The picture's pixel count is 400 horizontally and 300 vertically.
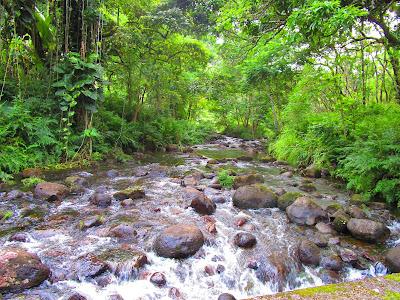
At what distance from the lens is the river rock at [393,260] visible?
14.5 feet

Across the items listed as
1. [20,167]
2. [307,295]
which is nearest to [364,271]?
[307,295]

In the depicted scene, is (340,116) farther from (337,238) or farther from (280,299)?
(280,299)

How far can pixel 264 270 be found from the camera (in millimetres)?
4438

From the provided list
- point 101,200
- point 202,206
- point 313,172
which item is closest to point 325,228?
point 202,206

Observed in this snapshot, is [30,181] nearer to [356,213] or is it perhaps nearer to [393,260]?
[356,213]

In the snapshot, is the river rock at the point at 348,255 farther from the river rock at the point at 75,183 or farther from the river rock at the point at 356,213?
the river rock at the point at 75,183

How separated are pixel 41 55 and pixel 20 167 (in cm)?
473

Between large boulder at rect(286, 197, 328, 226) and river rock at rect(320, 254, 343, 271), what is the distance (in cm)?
131

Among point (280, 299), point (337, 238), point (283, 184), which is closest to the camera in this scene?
point (280, 299)

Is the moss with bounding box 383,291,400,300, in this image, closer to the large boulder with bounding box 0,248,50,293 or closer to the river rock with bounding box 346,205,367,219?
the large boulder with bounding box 0,248,50,293

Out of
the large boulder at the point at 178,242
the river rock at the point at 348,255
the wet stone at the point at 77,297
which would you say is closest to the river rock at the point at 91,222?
the large boulder at the point at 178,242

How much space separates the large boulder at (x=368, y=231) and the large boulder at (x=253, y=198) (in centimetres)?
179

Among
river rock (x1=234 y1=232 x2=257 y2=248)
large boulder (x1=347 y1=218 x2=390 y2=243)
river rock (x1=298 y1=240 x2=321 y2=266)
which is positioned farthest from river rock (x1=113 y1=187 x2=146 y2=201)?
large boulder (x1=347 y1=218 x2=390 y2=243)

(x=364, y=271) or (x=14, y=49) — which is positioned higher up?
(x=14, y=49)
